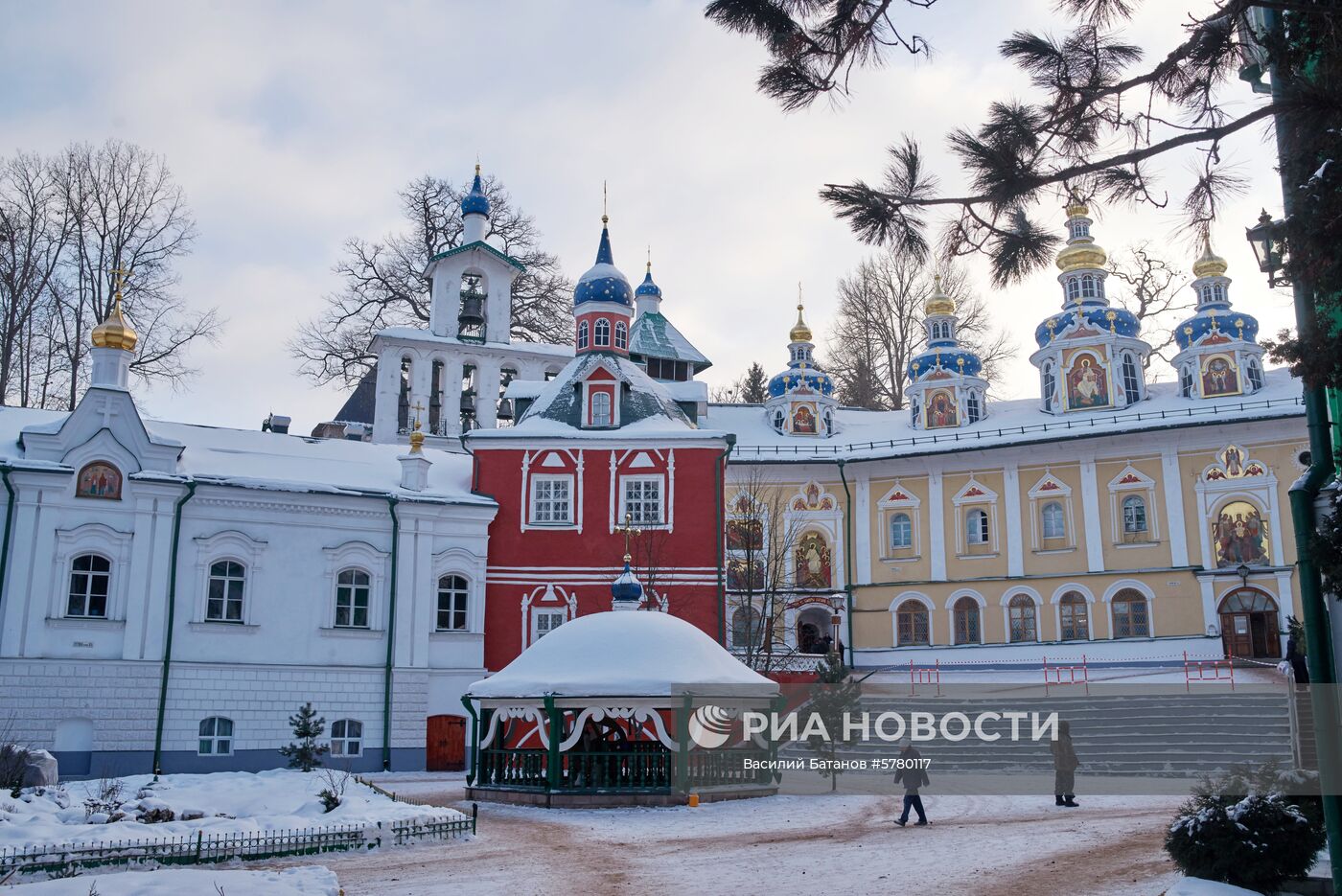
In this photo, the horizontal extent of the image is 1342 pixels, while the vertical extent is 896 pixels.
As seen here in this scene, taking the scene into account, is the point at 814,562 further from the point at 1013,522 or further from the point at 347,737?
the point at 347,737

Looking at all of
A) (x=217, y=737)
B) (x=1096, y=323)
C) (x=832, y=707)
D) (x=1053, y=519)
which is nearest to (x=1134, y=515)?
(x=1053, y=519)

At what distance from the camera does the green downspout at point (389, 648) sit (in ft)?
Answer: 81.1

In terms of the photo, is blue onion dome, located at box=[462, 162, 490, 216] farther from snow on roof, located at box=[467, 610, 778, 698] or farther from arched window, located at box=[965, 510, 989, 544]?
snow on roof, located at box=[467, 610, 778, 698]

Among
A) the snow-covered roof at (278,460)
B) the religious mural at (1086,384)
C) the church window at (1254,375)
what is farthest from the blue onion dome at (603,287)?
the church window at (1254,375)

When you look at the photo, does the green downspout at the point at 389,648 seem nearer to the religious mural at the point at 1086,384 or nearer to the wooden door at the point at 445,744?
the wooden door at the point at 445,744

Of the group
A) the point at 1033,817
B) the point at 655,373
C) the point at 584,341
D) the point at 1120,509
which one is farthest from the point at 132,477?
the point at 1120,509

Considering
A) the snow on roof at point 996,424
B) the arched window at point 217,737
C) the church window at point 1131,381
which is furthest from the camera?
the church window at point 1131,381

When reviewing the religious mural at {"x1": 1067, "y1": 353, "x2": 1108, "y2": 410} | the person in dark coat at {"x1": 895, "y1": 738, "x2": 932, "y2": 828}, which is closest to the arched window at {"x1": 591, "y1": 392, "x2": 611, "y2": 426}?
the person in dark coat at {"x1": 895, "y1": 738, "x2": 932, "y2": 828}

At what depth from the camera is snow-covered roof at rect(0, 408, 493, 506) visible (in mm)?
24172

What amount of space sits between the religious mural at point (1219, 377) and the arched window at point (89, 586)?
31.0 metres

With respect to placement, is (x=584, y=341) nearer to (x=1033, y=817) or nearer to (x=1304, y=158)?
(x=1033, y=817)

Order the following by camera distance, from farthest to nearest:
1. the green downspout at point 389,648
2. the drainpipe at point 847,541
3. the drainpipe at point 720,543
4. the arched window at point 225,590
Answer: the drainpipe at point 847,541 → the drainpipe at point 720,543 → the green downspout at point 389,648 → the arched window at point 225,590

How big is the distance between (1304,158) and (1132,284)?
36904mm

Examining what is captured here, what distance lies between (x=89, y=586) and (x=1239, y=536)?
30.1 meters
